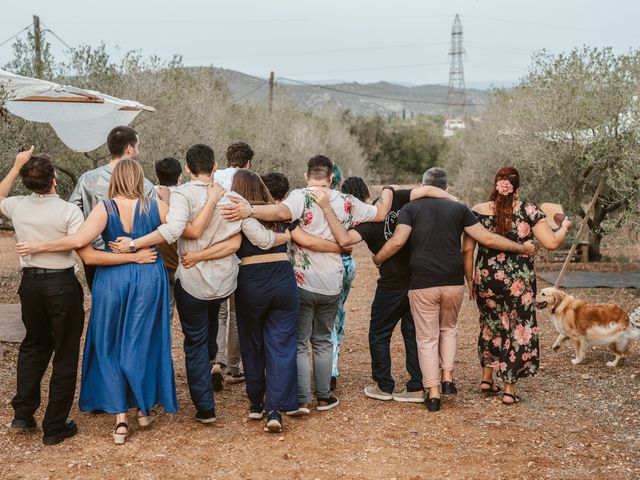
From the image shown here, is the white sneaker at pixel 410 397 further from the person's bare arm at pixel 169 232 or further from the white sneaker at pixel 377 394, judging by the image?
the person's bare arm at pixel 169 232

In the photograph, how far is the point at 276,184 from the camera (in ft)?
19.3

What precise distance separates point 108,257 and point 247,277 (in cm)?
102

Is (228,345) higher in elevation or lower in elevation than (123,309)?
lower

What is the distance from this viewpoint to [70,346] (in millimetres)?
5141

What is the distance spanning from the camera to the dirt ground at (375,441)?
4723mm

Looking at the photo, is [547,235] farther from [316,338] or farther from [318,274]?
[316,338]

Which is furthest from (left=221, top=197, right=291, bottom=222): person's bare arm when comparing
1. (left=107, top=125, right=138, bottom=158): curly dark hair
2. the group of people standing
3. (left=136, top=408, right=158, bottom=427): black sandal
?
(left=136, top=408, right=158, bottom=427): black sandal

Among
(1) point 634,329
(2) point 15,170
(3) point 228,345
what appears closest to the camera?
(2) point 15,170

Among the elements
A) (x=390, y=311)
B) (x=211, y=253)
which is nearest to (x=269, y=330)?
(x=211, y=253)

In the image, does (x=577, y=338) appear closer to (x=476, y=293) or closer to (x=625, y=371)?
(x=625, y=371)

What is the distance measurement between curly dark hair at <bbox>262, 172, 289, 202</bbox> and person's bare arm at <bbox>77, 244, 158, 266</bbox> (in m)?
1.23

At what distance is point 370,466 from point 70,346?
229 centimetres

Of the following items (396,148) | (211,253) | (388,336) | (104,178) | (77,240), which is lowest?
(388,336)

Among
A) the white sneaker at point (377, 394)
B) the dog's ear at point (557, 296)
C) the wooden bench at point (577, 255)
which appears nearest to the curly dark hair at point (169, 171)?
the white sneaker at point (377, 394)
